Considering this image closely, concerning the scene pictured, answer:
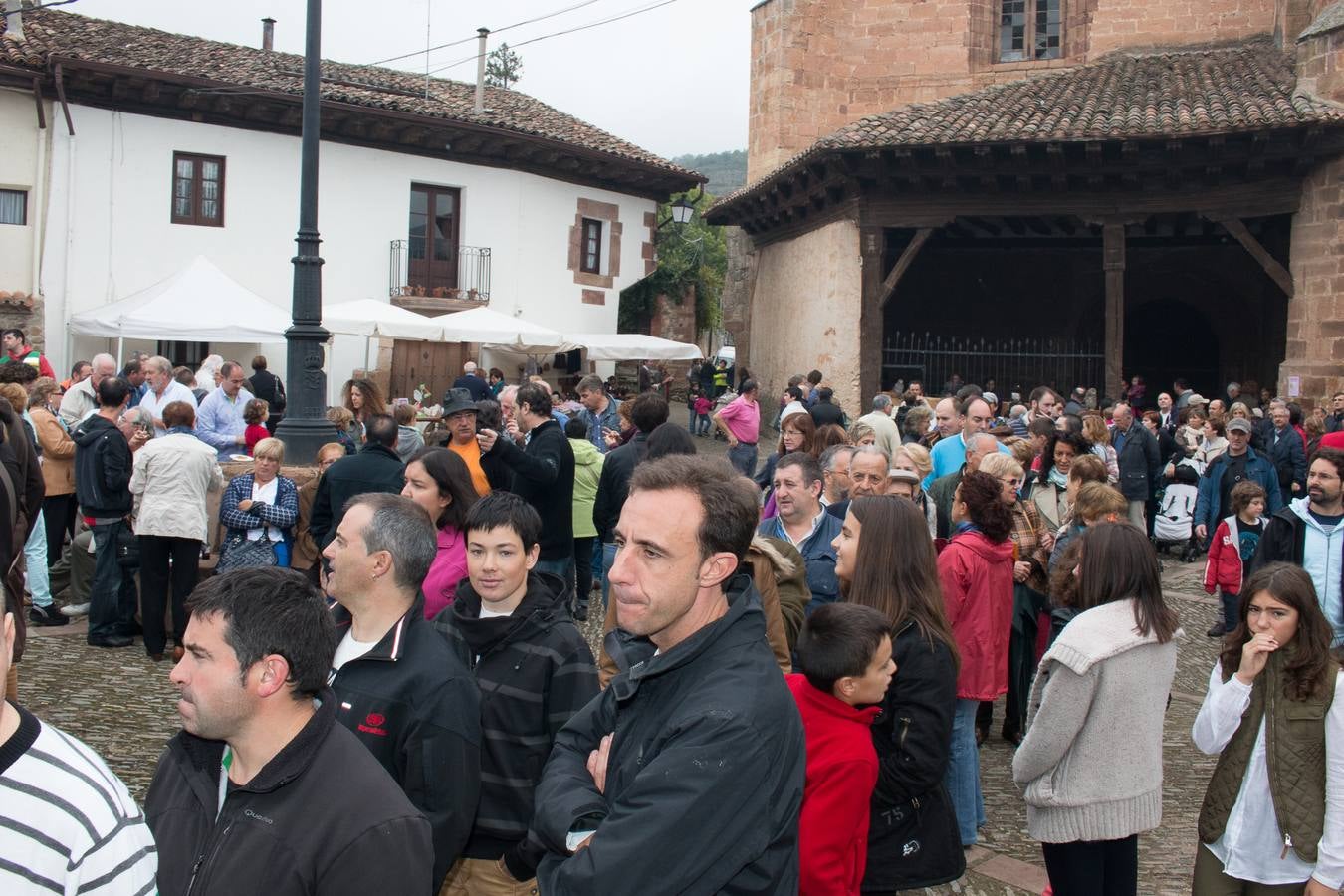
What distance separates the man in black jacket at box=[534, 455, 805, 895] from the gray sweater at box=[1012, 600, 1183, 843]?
68.9 inches

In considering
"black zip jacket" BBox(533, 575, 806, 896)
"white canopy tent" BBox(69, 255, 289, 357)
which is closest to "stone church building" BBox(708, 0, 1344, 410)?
"white canopy tent" BBox(69, 255, 289, 357)

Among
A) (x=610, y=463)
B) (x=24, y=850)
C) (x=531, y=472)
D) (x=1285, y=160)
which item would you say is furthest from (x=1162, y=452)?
(x=24, y=850)

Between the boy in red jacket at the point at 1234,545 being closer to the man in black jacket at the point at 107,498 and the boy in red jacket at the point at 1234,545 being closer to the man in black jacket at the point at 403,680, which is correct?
the man in black jacket at the point at 403,680

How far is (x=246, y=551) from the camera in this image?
24.2 ft

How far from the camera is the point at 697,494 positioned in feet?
7.48

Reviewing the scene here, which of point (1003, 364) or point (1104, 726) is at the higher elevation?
point (1003, 364)

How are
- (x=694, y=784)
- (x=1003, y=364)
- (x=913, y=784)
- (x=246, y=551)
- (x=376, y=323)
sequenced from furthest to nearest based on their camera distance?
(x=1003, y=364) → (x=376, y=323) → (x=246, y=551) → (x=913, y=784) → (x=694, y=784)

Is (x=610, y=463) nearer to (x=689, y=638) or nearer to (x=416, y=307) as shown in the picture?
(x=689, y=638)

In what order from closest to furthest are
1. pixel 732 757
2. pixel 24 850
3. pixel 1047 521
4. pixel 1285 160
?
pixel 24 850 < pixel 732 757 < pixel 1047 521 < pixel 1285 160

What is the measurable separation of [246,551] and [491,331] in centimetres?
1022

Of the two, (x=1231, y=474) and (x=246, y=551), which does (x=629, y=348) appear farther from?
(x=246, y=551)

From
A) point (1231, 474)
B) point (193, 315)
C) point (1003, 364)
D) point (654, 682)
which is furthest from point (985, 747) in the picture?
point (1003, 364)

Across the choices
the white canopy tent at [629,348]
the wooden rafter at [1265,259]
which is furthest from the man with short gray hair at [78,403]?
the wooden rafter at [1265,259]

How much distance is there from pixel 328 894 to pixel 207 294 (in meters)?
15.5
